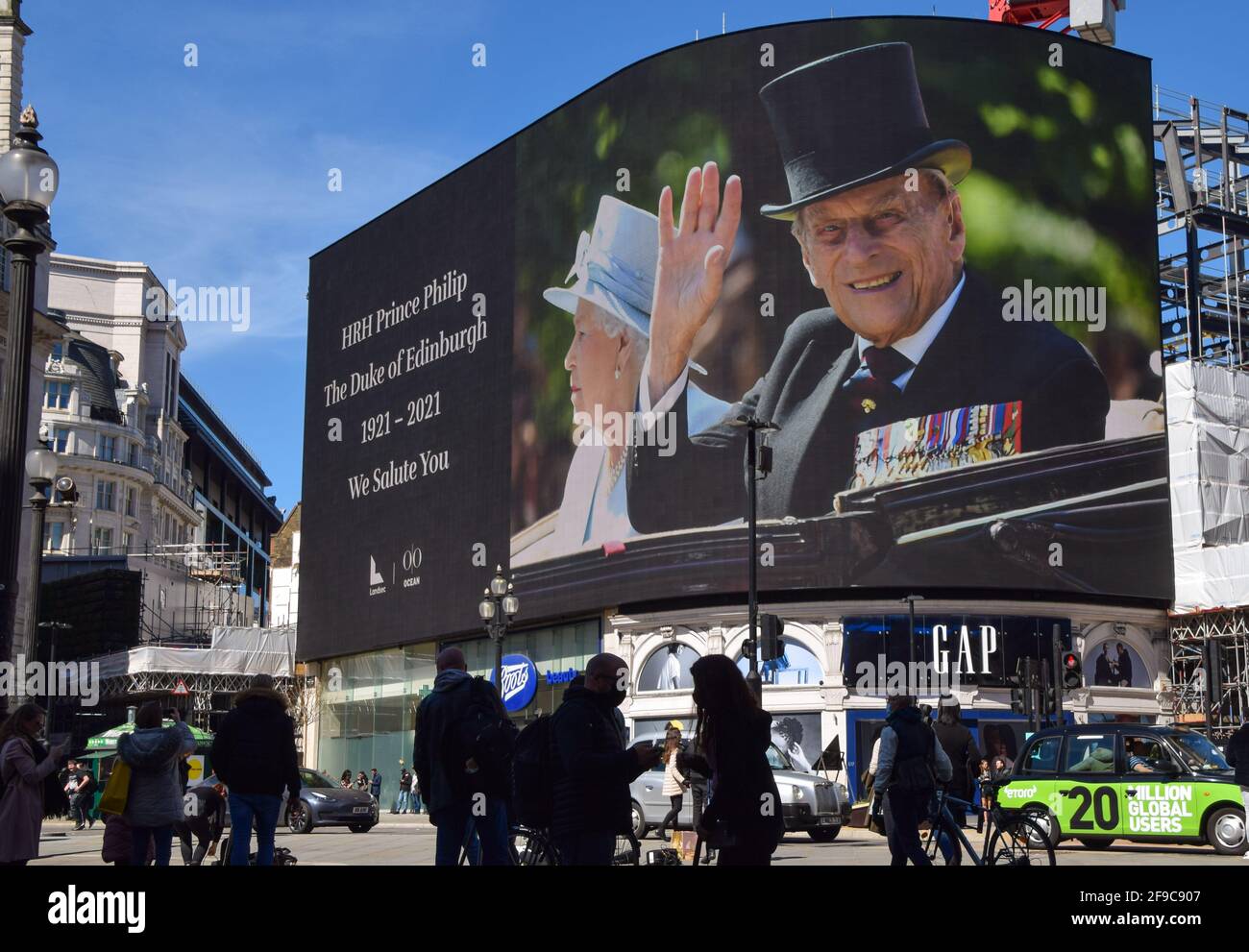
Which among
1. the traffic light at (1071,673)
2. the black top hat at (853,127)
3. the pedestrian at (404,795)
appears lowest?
the pedestrian at (404,795)

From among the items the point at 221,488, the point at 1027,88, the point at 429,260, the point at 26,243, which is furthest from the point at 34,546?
the point at 221,488

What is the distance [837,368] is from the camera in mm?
50719

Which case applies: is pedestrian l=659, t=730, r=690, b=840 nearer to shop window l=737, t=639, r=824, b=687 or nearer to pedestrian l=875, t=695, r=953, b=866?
pedestrian l=875, t=695, r=953, b=866

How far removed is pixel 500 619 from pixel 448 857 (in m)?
23.3

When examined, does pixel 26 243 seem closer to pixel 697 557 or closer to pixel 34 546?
pixel 34 546

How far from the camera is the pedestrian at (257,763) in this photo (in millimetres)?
12727

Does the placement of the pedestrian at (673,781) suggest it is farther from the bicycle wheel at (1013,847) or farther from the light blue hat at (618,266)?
the light blue hat at (618,266)

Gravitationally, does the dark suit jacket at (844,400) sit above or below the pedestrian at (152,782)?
above

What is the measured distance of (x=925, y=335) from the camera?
5006 centimetres

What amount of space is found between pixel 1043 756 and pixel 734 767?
14915 millimetres

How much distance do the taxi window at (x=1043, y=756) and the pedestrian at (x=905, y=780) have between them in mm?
9257

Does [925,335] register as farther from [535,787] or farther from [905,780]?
[535,787]

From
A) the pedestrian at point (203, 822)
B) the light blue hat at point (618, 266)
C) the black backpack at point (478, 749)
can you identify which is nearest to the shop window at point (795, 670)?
the light blue hat at point (618, 266)

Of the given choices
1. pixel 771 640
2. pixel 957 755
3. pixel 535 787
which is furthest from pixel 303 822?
pixel 535 787
